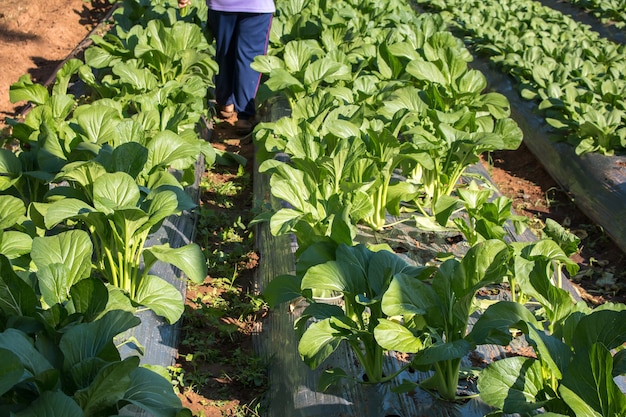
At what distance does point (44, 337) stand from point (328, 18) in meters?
4.48

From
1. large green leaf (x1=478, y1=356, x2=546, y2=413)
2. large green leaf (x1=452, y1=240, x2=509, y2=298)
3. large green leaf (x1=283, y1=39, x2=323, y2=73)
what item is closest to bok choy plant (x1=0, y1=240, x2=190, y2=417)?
large green leaf (x1=478, y1=356, x2=546, y2=413)

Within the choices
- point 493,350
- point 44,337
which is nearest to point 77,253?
point 44,337

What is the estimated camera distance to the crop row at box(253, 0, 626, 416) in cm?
202

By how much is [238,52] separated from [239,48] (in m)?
0.03

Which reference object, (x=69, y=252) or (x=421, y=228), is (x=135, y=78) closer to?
(x=421, y=228)

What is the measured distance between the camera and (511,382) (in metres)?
2.00

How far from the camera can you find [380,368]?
241 cm

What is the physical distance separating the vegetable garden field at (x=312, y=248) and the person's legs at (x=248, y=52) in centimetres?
15

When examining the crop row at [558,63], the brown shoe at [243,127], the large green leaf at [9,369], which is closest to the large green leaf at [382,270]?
the large green leaf at [9,369]

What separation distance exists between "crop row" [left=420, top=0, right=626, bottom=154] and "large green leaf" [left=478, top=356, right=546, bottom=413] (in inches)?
118

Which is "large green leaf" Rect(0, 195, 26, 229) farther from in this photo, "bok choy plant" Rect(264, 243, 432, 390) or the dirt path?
the dirt path

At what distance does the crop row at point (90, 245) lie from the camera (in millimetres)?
1841

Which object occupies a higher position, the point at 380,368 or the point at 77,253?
the point at 77,253

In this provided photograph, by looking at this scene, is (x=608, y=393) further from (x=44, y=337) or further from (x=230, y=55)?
(x=230, y=55)
